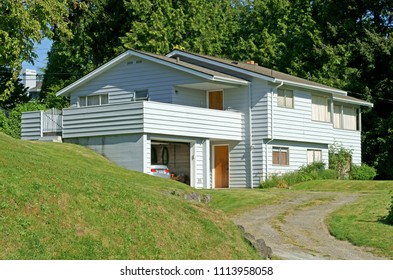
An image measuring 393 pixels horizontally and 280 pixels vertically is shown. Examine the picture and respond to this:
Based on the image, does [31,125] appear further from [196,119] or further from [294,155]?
[294,155]

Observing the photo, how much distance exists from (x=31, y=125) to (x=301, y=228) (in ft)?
66.8

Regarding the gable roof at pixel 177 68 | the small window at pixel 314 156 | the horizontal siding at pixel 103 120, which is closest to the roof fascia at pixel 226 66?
the gable roof at pixel 177 68

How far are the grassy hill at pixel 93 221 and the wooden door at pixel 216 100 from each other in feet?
70.5

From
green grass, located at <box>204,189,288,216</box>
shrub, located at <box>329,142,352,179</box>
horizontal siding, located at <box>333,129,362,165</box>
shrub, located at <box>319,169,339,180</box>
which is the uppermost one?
horizontal siding, located at <box>333,129,362,165</box>

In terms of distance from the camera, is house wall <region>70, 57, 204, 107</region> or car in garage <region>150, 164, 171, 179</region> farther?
house wall <region>70, 57, 204, 107</region>

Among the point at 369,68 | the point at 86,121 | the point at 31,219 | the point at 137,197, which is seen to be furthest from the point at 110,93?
the point at 31,219

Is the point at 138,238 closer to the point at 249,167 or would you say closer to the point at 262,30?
the point at 249,167

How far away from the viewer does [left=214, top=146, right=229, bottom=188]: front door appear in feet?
135

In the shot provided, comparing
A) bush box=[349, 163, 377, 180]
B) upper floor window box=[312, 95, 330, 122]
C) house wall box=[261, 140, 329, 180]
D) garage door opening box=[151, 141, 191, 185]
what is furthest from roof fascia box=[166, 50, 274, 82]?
bush box=[349, 163, 377, 180]

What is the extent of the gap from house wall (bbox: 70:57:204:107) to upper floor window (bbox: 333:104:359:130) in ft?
38.2

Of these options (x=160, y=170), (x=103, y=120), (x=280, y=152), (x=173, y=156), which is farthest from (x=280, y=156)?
(x=103, y=120)

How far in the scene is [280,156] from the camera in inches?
1641

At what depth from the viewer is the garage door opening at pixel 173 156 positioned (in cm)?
3950

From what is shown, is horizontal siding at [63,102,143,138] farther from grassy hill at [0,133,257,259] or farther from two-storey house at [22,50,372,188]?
grassy hill at [0,133,257,259]
